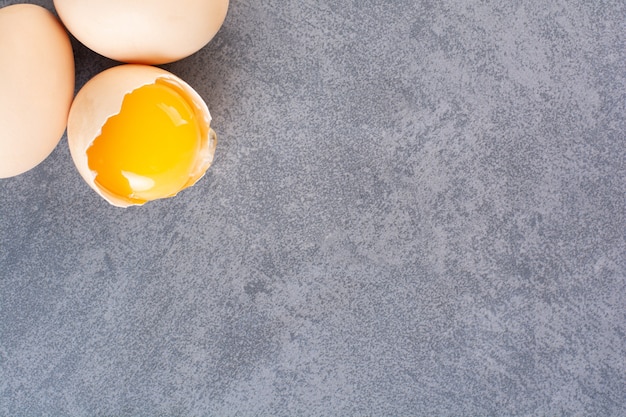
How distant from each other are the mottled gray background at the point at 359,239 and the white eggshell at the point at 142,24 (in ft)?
0.36

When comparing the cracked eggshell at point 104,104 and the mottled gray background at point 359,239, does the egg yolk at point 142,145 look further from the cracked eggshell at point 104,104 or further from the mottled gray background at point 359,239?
the mottled gray background at point 359,239

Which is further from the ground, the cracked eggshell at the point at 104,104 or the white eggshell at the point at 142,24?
the white eggshell at the point at 142,24

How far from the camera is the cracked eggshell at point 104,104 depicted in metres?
0.66

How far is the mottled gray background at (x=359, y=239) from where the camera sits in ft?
2.68

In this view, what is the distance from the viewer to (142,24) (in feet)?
2.15

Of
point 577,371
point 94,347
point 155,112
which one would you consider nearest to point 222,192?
point 155,112

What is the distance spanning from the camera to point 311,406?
84cm

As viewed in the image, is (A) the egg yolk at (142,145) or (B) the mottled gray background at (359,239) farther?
(B) the mottled gray background at (359,239)

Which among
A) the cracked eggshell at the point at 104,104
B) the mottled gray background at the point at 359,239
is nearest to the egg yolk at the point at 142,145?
the cracked eggshell at the point at 104,104

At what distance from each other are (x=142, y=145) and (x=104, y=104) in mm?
61

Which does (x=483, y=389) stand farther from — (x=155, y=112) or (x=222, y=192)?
(x=155, y=112)

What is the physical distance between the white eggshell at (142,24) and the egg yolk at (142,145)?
47 mm

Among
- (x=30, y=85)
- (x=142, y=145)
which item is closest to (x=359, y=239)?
(x=142, y=145)

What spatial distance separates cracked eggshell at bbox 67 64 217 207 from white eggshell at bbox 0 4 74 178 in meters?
0.03
